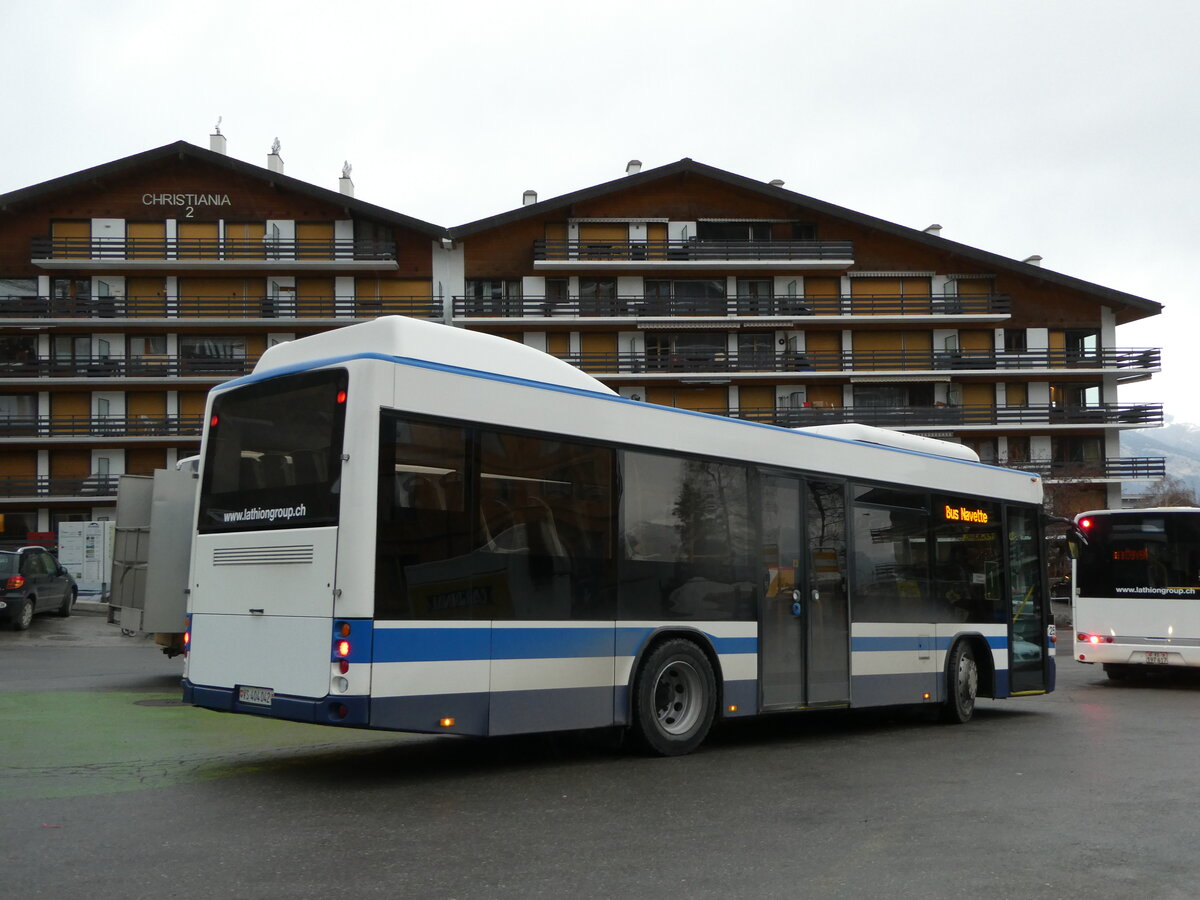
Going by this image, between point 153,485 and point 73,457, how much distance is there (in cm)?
4079

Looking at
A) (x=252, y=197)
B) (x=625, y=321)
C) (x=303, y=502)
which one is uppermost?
(x=252, y=197)

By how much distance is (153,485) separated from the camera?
1750cm

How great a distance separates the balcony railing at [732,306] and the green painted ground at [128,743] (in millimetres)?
41838

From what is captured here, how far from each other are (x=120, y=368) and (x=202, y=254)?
592 centimetres

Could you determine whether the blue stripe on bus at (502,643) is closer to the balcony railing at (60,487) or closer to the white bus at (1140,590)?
the white bus at (1140,590)

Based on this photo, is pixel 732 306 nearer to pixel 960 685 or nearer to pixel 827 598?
pixel 960 685

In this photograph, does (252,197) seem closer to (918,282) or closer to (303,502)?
(918,282)

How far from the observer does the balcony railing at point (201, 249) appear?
54.1m

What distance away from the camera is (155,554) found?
54.6 ft

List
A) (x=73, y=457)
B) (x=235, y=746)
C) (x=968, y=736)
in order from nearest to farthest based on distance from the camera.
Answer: (x=235, y=746)
(x=968, y=736)
(x=73, y=457)

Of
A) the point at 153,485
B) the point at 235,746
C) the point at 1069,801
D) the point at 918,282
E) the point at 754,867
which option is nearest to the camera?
the point at 754,867

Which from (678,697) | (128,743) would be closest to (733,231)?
(678,697)

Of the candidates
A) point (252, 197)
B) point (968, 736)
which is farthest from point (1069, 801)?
point (252, 197)

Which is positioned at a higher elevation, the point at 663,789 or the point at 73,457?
the point at 73,457
